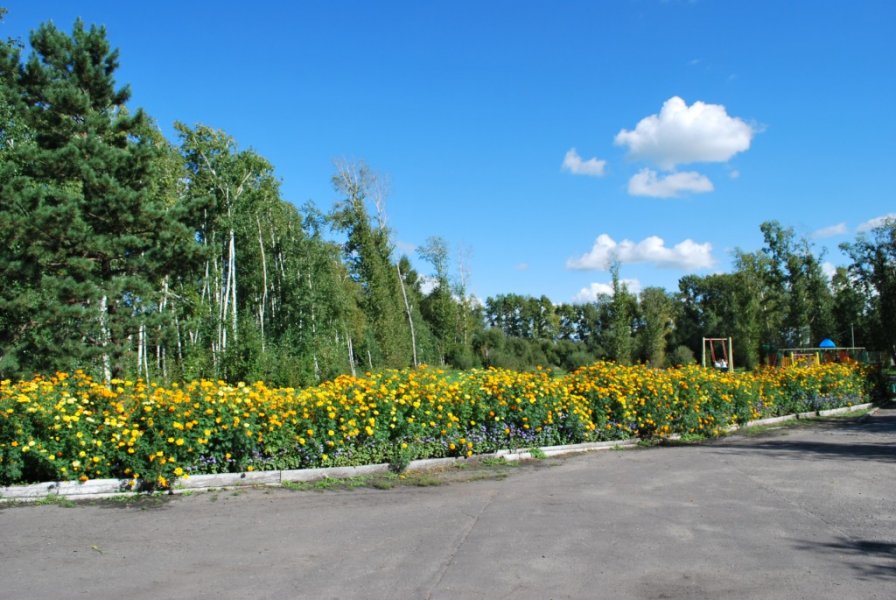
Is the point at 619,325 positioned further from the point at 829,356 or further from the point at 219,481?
the point at 219,481

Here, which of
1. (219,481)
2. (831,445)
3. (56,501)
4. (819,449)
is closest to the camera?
(56,501)

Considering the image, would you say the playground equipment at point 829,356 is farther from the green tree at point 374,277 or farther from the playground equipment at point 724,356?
the green tree at point 374,277

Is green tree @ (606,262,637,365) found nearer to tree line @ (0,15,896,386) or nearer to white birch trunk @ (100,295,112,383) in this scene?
tree line @ (0,15,896,386)

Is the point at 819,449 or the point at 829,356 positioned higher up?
the point at 829,356

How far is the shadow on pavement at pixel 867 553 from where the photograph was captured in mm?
4707

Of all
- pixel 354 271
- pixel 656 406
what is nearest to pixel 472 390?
pixel 656 406

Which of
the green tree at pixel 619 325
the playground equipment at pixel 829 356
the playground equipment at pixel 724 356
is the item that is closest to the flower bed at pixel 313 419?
the playground equipment at pixel 724 356

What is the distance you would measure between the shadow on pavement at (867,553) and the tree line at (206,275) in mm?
14814

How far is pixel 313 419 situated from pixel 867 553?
6126 millimetres

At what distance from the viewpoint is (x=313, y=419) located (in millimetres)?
8258

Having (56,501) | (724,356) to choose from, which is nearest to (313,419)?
(56,501)

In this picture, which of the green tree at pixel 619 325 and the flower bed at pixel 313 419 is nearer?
the flower bed at pixel 313 419

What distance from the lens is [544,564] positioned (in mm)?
4867

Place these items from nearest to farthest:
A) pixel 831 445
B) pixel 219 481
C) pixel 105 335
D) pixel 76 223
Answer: pixel 219 481 < pixel 831 445 < pixel 76 223 < pixel 105 335
